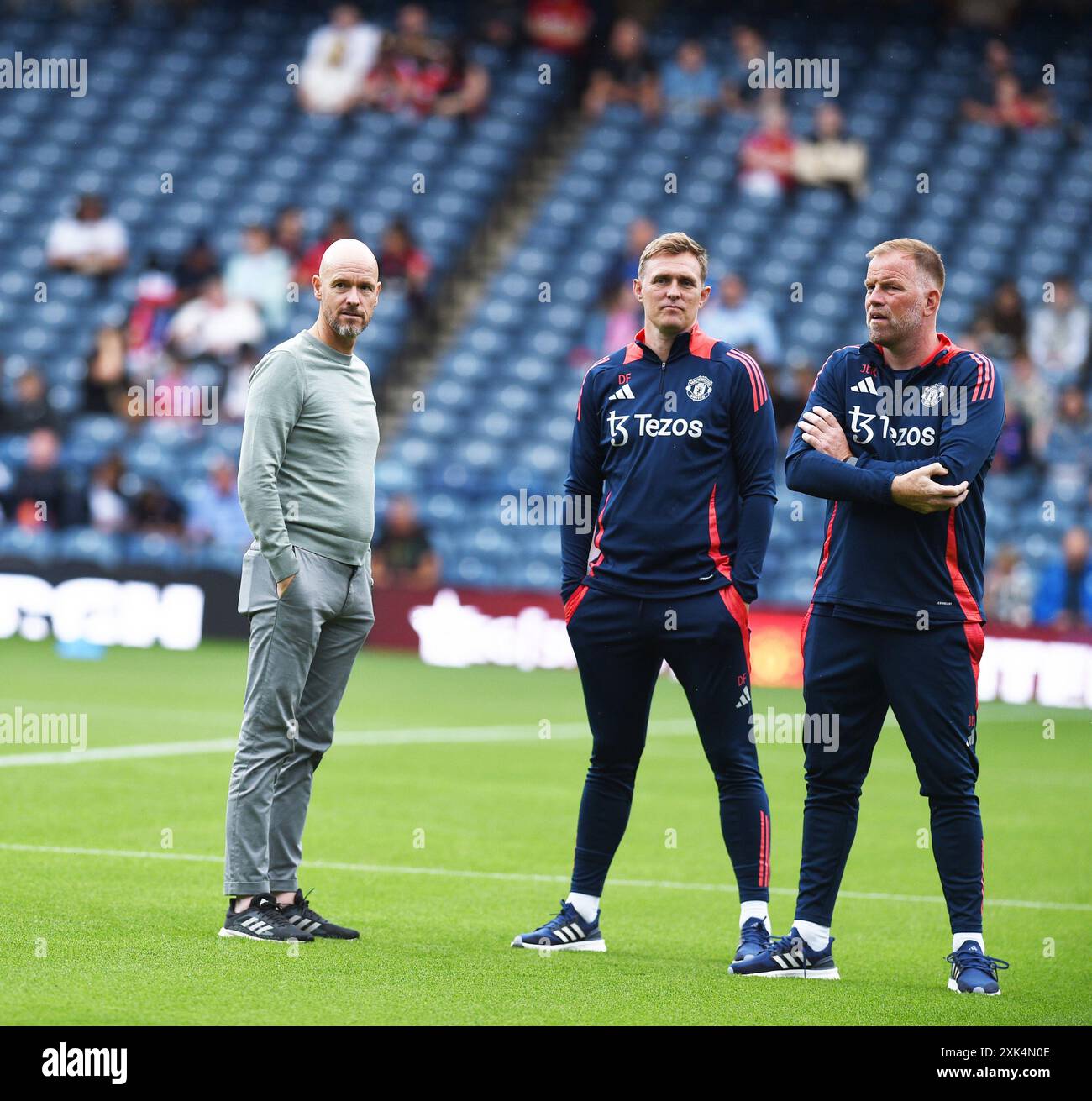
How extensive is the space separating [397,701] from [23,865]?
739cm

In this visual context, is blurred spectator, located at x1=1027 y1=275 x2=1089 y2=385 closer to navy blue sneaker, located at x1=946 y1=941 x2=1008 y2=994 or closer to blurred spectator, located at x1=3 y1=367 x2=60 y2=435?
blurred spectator, located at x1=3 y1=367 x2=60 y2=435

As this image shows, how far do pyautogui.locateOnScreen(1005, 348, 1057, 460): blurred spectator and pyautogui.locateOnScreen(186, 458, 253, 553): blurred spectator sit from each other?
779 centimetres

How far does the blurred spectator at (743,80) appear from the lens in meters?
23.9

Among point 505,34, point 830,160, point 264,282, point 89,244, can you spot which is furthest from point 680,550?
point 505,34

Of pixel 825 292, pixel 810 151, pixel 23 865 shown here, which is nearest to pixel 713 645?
pixel 23 865

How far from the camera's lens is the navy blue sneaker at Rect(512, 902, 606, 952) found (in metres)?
6.65


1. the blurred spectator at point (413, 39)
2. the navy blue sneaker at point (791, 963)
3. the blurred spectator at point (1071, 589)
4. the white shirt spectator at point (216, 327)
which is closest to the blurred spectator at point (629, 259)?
the white shirt spectator at point (216, 327)

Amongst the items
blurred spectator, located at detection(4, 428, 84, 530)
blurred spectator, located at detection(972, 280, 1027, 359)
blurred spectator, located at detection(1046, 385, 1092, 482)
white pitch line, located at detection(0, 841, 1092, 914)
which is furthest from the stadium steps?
white pitch line, located at detection(0, 841, 1092, 914)

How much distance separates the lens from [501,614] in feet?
60.4

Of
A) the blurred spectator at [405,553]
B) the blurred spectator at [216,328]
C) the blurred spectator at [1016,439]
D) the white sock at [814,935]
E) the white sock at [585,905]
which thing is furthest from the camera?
the blurred spectator at [216,328]

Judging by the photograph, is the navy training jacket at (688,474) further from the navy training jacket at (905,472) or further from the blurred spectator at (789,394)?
the blurred spectator at (789,394)

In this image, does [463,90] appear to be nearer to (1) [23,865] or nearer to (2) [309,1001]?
(1) [23,865]

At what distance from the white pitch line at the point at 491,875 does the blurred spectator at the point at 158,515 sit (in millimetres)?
11730

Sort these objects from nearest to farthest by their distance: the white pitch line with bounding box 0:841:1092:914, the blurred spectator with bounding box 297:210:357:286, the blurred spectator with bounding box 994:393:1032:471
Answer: the white pitch line with bounding box 0:841:1092:914 → the blurred spectator with bounding box 994:393:1032:471 → the blurred spectator with bounding box 297:210:357:286
